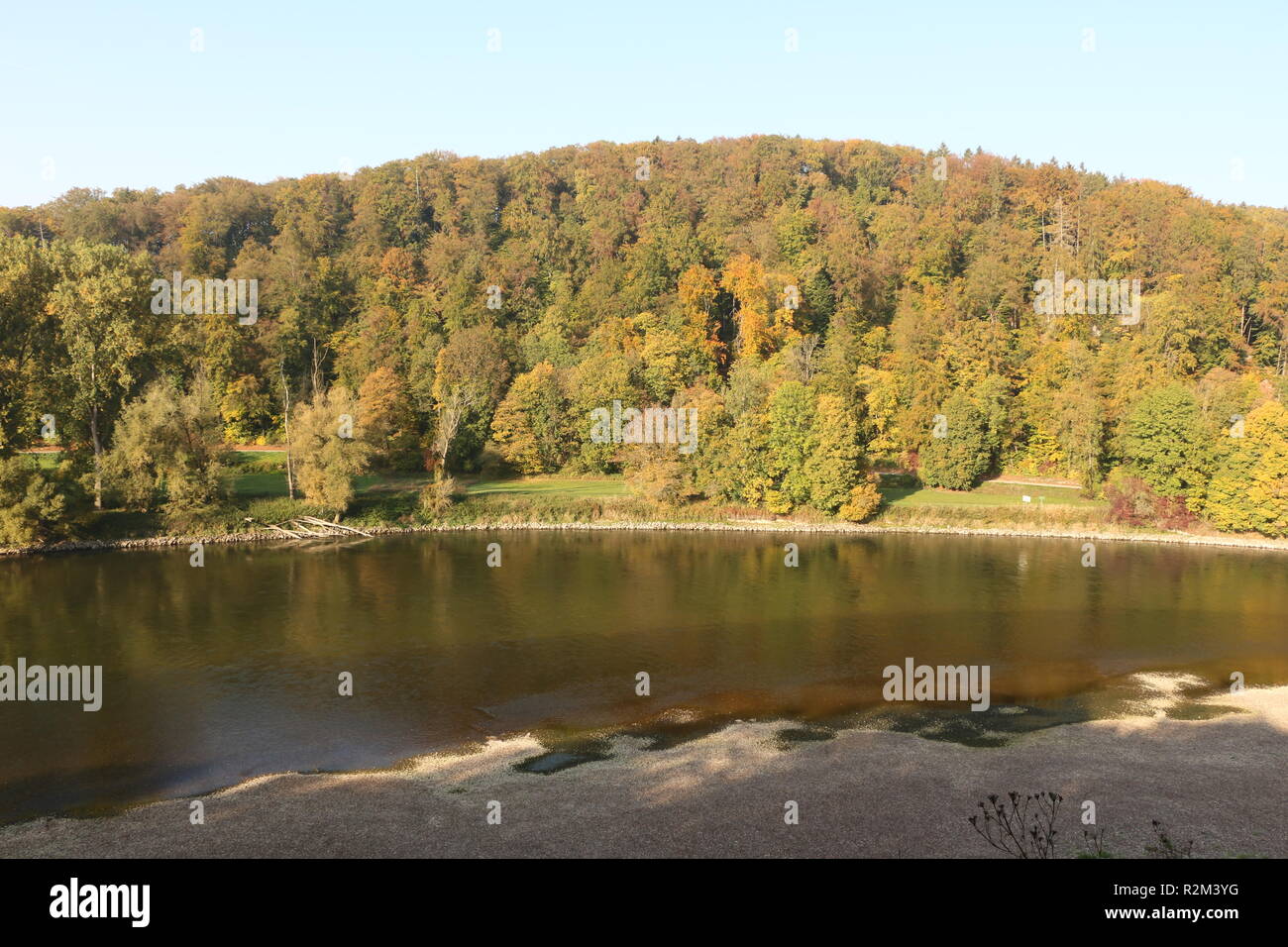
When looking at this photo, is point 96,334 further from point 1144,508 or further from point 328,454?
point 1144,508

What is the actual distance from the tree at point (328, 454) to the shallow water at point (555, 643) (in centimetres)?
410

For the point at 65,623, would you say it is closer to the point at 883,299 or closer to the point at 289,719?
the point at 289,719

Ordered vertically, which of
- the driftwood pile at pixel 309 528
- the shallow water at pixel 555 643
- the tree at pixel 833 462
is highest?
the tree at pixel 833 462

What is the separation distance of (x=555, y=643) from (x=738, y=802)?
14561 millimetres

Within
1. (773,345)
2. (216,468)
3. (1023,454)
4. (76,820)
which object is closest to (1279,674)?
(76,820)

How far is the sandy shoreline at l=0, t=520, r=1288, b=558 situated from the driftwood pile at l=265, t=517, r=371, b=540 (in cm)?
47

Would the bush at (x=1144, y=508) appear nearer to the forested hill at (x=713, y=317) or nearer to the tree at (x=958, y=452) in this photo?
the forested hill at (x=713, y=317)

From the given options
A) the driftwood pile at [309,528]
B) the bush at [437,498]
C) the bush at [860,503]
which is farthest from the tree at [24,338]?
the bush at [860,503]

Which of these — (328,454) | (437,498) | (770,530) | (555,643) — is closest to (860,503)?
(770,530)

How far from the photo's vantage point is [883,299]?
3401 inches

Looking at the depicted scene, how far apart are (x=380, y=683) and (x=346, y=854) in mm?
12108

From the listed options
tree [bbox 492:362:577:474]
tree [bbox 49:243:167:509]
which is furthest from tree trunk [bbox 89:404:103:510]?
→ tree [bbox 492:362:577:474]

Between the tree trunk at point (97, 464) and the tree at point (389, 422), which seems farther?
the tree at point (389, 422)

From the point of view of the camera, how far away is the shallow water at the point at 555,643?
22.1m
